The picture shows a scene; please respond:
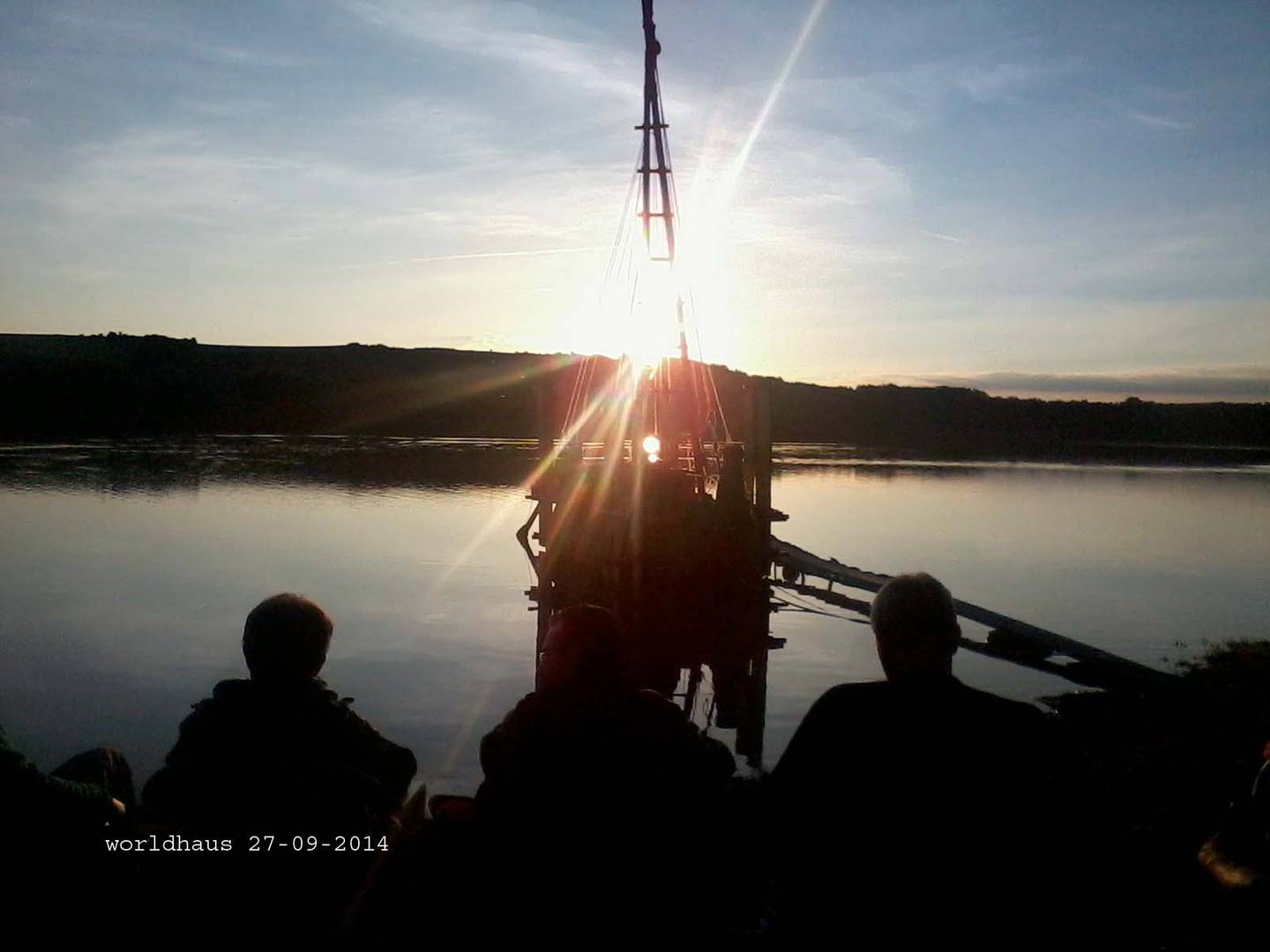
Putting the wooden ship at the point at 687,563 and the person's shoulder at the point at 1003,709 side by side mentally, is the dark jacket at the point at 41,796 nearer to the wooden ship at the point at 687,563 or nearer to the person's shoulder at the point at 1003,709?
the person's shoulder at the point at 1003,709

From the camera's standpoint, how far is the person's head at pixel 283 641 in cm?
345

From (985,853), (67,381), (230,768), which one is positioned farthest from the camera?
(67,381)

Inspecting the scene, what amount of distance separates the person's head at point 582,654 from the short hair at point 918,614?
0.91 metres

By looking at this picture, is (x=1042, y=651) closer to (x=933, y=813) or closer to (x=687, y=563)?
(x=687, y=563)

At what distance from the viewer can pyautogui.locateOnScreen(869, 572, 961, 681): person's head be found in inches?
118

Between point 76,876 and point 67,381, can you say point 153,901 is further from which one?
point 67,381

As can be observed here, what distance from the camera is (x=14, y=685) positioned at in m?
16.5

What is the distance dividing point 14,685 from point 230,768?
15.6m

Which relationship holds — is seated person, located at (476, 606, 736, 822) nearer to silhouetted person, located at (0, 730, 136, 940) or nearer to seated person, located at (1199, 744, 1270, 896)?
silhouetted person, located at (0, 730, 136, 940)

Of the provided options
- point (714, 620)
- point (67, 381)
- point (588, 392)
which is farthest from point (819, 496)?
point (67, 381)

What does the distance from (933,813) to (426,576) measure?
2553 centimetres

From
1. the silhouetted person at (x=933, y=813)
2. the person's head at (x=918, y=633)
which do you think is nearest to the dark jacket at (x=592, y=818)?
the silhouetted person at (x=933, y=813)

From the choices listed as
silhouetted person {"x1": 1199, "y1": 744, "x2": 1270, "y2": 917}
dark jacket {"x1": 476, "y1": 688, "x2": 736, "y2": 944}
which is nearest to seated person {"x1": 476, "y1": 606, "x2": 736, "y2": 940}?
dark jacket {"x1": 476, "y1": 688, "x2": 736, "y2": 944}

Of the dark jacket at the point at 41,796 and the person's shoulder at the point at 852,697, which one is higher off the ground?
the person's shoulder at the point at 852,697
